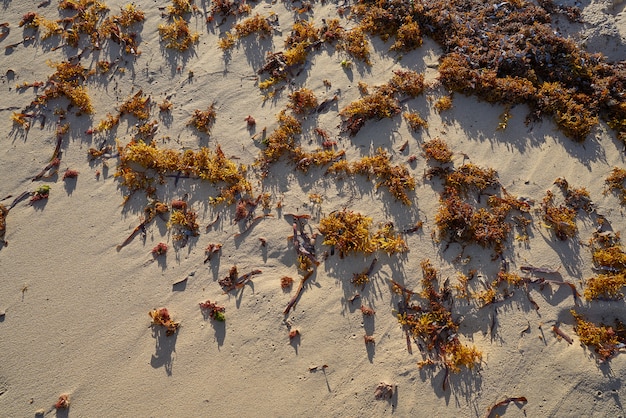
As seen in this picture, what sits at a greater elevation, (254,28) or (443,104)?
(254,28)

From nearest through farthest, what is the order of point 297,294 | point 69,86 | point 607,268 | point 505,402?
point 505,402 < point 607,268 < point 297,294 < point 69,86

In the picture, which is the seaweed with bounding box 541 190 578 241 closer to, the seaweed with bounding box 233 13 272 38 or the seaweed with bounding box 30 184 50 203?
the seaweed with bounding box 233 13 272 38

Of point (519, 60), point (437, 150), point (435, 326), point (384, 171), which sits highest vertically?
point (519, 60)

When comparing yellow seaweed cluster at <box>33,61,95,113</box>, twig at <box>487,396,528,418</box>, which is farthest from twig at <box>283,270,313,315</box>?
yellow seaweed cluster at <box>33,61,95,113</box>

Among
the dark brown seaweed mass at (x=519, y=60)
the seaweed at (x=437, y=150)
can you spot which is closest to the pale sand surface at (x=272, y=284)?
the seaweed at (x=437, y=150)

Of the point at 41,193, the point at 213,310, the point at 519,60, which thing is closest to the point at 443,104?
the point at 519,60

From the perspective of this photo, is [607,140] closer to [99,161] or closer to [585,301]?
[585,301]

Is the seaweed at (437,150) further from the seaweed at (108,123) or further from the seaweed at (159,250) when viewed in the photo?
the seaweed at (108,123)

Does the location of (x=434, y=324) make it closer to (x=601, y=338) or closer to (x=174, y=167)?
(x=601, y=338)

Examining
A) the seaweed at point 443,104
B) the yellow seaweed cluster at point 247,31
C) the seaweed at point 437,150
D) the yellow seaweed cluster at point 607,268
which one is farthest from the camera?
the yellow seaweed cluster at point 247,31
